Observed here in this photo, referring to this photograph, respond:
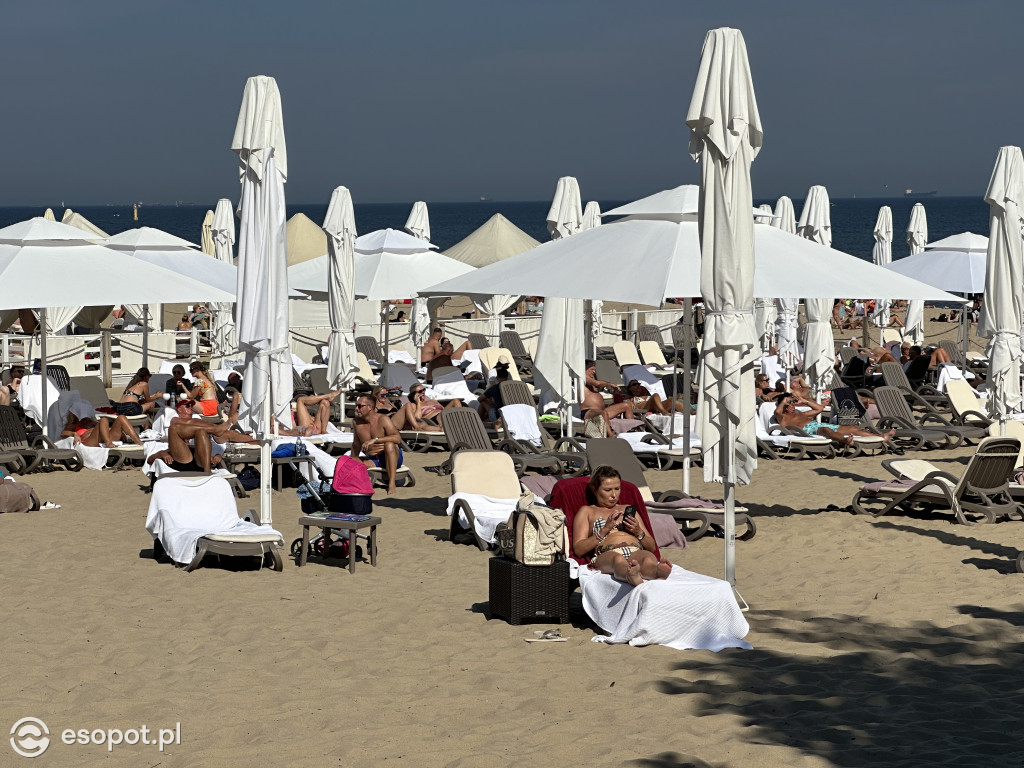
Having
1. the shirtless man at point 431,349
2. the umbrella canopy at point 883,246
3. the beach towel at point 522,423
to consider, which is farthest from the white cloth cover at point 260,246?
the umbrella canopy at point 883,246

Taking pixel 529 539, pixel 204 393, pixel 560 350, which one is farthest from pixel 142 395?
pixel 529 539

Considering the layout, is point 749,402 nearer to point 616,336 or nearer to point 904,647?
point 904,647

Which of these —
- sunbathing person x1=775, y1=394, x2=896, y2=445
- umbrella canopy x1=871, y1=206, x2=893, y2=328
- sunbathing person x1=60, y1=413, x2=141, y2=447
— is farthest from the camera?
umbrella canopy x1=871, y1=206, x2=893, y2=328

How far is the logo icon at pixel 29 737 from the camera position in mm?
5023

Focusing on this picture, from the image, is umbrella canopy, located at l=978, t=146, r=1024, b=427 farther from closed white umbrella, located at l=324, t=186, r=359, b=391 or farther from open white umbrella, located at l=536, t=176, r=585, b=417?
closed white umbrella, located at l=324, t=186, r=359, b=391

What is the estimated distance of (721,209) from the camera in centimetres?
682

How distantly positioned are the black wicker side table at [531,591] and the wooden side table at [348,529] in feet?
5.20

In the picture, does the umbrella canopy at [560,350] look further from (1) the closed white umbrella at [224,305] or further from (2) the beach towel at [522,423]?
(1) the closed white umbrella at [224,305]

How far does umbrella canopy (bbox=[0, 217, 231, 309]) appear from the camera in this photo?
11164 millimetres

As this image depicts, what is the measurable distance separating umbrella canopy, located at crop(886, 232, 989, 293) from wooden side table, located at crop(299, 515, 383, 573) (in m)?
12.5

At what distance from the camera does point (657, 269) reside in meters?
8.72

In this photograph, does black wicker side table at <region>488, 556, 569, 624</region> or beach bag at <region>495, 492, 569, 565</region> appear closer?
black wicker side table at <region>488, 556, 569, 624</region>

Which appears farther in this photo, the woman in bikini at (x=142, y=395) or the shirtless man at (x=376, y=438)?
the woman in bikini at (x=142, y=395)

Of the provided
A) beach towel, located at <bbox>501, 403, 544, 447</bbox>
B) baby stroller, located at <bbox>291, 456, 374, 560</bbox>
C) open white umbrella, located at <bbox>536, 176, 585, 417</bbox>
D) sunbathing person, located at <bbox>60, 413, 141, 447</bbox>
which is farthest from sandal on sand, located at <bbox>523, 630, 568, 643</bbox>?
sunbathing person, located at <bbox>60, 413, 141, 447</bbox>
